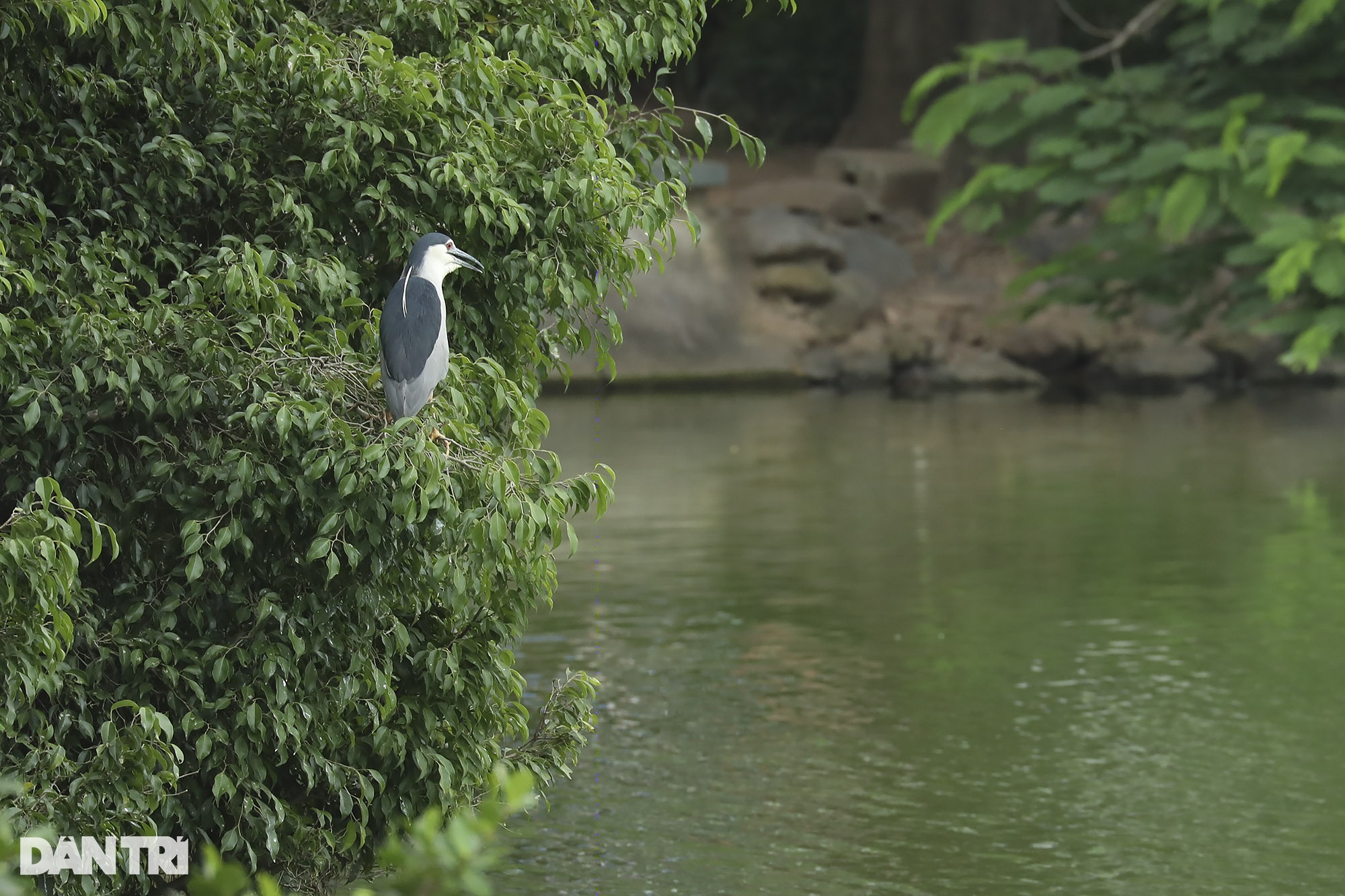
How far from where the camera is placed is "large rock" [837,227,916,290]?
3500cm

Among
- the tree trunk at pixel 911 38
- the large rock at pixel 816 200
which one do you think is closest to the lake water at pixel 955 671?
the large rock at pixel 816 200

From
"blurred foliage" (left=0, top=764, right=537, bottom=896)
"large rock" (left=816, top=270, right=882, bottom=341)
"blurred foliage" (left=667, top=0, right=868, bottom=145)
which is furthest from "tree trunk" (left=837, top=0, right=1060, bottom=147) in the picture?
"blurred foliage" (left=0, top=764, right=537, bottom=896)

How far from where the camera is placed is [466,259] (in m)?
7.69

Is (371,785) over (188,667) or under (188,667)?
under

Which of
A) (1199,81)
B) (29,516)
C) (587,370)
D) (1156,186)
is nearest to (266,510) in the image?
(29,516)

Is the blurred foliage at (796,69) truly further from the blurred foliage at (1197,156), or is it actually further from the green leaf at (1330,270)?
the green leaf at (1330,270)

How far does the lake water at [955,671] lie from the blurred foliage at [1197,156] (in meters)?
2.19

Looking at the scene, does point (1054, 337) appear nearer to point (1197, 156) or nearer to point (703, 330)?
point (703, 330)

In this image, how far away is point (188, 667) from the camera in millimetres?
7434

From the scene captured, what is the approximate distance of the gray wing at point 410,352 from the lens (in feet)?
22.9

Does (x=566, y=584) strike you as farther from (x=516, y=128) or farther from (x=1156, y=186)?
(x=516, y=128)

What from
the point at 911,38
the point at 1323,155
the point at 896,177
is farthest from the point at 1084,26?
the point at 911,38

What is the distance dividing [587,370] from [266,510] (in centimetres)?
2530

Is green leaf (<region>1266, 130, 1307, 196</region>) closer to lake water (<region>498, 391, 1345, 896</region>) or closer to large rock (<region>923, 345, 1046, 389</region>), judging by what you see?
lake water (<region>498, 391, 1345, 896</region>)
